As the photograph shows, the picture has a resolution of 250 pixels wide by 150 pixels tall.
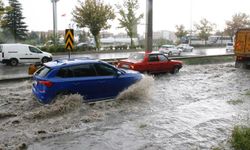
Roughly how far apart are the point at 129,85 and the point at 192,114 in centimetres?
235

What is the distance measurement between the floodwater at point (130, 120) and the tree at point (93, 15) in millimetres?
29715

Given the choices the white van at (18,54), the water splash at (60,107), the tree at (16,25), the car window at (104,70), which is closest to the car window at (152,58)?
the car window at (104,70)

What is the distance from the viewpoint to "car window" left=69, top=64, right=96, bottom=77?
366 inches

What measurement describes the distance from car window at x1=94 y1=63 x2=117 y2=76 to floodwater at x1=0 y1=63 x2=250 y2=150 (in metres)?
0.88

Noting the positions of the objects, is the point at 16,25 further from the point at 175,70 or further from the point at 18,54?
the point at 175,70

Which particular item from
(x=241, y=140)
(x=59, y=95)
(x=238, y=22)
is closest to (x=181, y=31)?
(x=238, y=22)

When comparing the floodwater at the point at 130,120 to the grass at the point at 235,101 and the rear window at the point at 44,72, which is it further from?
the rear window at the point at 44,72

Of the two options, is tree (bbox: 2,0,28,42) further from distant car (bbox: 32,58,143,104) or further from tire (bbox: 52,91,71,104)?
tire (bbox: 52,91,71,104)

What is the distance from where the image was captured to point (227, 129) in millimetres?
7758

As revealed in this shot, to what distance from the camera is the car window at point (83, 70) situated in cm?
929

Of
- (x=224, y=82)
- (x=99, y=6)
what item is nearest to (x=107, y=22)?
(x=99, y=6)

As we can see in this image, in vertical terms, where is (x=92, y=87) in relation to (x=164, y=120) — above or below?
above

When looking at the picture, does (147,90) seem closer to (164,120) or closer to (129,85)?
(129,85)

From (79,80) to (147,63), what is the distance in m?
7.32
